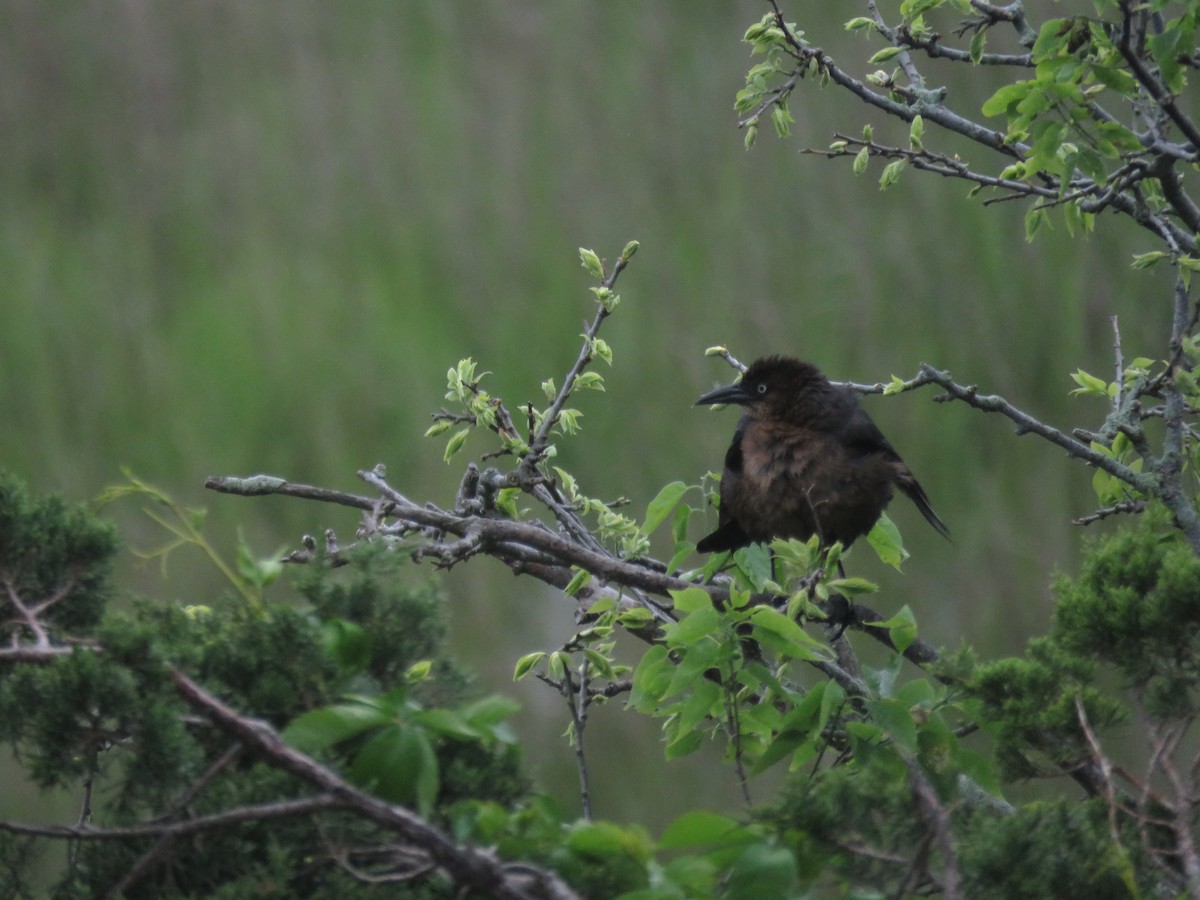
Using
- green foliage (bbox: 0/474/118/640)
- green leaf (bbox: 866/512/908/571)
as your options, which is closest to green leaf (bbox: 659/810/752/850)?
green foliage (bbox: 0/474/118/640)

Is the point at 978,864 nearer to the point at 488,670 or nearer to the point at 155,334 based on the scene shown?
the point at 488,670

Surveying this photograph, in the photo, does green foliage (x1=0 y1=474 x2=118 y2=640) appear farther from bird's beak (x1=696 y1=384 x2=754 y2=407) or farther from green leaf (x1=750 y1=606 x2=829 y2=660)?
bird's beak (x1=696 y1=384 x2=754 y2=407)

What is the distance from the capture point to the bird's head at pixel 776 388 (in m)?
3.62

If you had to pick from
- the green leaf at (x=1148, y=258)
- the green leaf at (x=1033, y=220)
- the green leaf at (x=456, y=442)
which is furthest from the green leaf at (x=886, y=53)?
the green leaf at (x=456, y=442)

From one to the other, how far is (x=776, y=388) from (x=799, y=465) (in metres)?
0.32

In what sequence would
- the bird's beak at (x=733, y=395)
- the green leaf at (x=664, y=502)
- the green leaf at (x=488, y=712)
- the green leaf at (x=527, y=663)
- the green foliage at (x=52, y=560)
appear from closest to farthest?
the green leaf at (x=488, y=712), the green foliage at (x=52, y=560), the green leaf at (x=664, y=502), the green leaf at (x=527, y=663), the bird's beak at (x=733, y=395)

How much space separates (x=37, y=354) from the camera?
5367mm

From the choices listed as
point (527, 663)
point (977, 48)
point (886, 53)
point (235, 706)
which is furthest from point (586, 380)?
point (235, 706)

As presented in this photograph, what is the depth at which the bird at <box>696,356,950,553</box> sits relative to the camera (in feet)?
11.0

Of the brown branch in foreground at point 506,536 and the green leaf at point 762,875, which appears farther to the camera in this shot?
the brown branch in foreground at point 506,536

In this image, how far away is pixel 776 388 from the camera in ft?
12.0

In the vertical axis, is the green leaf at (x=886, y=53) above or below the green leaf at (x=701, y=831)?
above

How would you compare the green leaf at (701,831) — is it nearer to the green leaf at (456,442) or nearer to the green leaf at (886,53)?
the green leaf at (456,442)

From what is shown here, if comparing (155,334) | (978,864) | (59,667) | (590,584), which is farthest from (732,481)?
(155,334)
